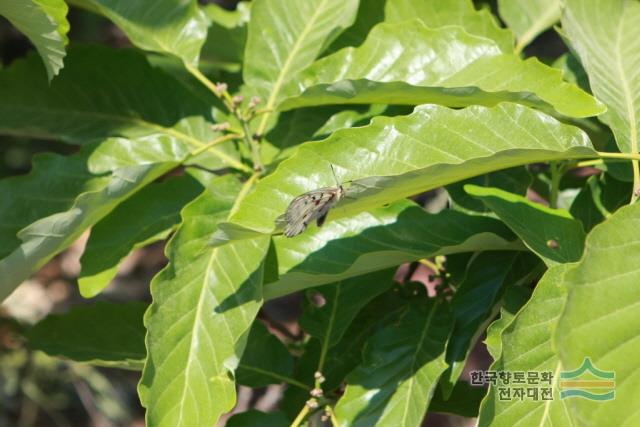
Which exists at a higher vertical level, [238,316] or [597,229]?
[597,229]

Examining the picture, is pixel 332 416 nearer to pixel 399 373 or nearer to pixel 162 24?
pixel 399 373

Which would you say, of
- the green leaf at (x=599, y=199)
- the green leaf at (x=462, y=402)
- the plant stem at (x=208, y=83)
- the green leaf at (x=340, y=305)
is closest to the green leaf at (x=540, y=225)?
the green leaf at (x=599, y=199)

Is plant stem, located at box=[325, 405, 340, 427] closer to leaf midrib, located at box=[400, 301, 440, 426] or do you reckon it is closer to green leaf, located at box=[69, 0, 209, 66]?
leaf midrib, located at box=[400, 301, 440, 426]

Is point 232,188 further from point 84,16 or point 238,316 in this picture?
point 84,16

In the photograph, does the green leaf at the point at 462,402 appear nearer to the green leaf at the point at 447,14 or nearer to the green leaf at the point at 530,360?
the green leaf at the point at 530,360

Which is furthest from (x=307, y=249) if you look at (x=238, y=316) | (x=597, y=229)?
(x=597, y=229)

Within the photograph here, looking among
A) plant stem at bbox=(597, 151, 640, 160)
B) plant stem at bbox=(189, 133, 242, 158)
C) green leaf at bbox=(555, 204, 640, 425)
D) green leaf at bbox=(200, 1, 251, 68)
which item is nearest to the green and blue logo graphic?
green leaf at bbox=(555, 204, 640, 425)
